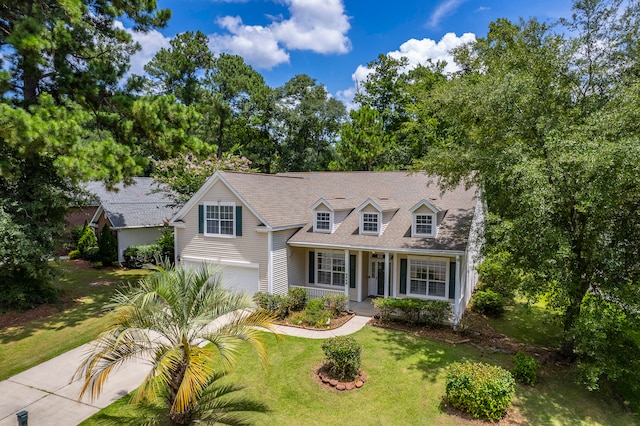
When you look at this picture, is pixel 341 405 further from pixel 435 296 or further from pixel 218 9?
pixel 218 9

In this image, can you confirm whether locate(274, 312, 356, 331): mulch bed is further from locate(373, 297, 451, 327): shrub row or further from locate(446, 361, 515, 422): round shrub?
locate(446, 361, 515, 422): round shrub

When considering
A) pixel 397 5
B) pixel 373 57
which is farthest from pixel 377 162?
pixel 397 5

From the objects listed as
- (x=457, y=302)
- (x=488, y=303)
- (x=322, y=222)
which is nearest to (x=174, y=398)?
(x=457, y=302)

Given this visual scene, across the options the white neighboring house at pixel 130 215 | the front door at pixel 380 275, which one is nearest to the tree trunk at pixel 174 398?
the front door at pixel 380 275

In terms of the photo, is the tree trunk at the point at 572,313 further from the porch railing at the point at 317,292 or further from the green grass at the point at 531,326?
the porch railing at the point at 317,292

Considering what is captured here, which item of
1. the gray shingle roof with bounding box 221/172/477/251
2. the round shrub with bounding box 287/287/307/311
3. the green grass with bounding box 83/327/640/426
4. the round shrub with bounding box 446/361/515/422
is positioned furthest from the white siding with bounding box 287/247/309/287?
the round shrub with bounding box 446/361/515/422

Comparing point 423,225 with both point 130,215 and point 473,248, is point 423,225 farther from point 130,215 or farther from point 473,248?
point 130,215
